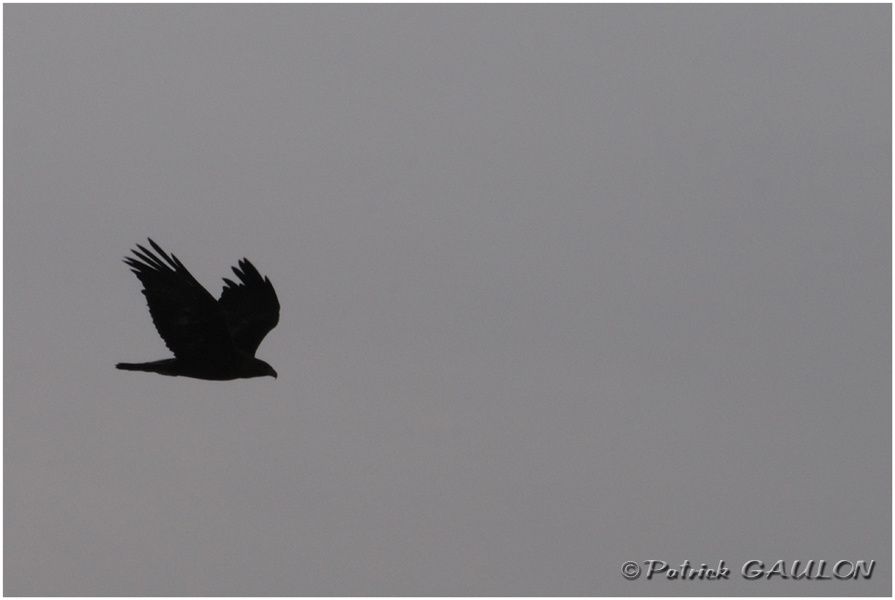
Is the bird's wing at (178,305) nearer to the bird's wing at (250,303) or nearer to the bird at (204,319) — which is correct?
the bird at (204,319)

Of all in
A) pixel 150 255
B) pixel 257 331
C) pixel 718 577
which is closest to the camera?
pixel 150 255

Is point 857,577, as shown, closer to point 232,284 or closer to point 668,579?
point 668,579

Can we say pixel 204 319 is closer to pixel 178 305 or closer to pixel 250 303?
pixel 178 305

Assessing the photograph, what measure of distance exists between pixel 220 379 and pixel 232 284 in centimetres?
196

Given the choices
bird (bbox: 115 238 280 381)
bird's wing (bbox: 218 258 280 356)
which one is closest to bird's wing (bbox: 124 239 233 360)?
bird (bbox: 115 238 280 381)

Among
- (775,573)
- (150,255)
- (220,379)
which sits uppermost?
(150,255)

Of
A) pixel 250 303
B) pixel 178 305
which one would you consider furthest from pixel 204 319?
pixel 250 303

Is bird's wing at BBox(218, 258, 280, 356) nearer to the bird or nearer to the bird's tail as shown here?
the bird

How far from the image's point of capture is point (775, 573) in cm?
3066

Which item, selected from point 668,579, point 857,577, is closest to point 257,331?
point 668,579

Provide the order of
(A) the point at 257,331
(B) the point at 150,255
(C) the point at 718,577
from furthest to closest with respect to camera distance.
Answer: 1. (C) the point at 718,577
2. (A) the point at 257,331
3. (B) the point at 150,255

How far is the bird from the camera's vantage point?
24.8 meters

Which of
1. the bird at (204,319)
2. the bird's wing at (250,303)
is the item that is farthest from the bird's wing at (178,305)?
the bird's wing at (250,303)

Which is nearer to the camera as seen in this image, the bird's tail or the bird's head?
the bird's tail
